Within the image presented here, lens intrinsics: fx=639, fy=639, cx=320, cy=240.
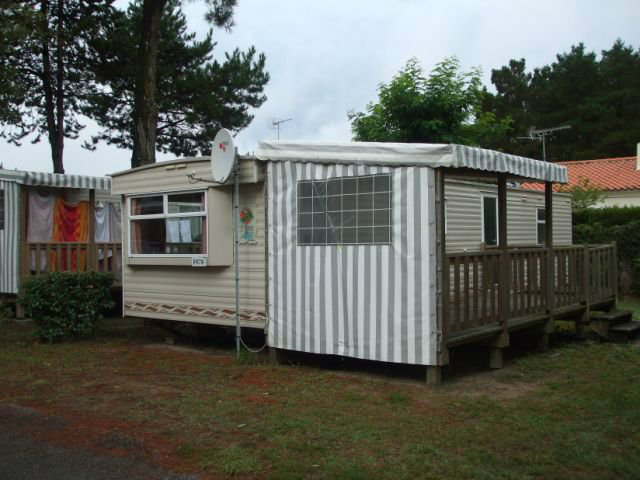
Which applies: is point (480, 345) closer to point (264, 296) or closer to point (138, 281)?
point (264, 296)

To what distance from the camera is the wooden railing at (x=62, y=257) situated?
1197 cm

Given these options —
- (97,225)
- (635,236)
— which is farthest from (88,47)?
(635,236)

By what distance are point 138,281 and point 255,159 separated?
300 centimetres

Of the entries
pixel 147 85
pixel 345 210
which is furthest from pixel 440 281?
pixel 147 85

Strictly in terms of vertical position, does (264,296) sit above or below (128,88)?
below

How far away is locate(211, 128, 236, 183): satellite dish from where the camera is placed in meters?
7.54

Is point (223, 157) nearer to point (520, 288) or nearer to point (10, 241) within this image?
point (520, 288)

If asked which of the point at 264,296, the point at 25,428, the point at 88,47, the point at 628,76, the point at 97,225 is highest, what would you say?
the point at 628,76

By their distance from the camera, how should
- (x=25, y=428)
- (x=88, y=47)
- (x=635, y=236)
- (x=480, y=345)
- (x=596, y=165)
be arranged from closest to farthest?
(x=25, y=428) < (x=480, y=345) < (x=635, y=236) < (x=88, y=47) < (x=596, y=165)

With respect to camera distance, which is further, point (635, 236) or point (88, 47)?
point (88, 47)

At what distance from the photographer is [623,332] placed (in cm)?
891

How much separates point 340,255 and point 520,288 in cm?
242

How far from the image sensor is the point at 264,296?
25.1ft

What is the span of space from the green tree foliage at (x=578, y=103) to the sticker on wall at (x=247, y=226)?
97.5ft
